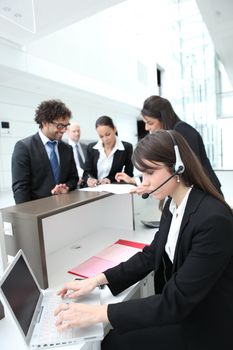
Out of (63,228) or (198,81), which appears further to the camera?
(198,81)

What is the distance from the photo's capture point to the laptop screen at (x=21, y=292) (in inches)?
29.4

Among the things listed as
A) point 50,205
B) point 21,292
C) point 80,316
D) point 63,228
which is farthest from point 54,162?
point 80,316

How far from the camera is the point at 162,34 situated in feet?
22.0

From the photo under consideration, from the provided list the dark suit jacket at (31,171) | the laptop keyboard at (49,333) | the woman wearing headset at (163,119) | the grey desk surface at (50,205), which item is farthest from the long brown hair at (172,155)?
the dark suit jacket at (31,171)

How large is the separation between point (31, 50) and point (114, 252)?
283 centimetres

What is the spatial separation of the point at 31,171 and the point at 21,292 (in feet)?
3.04

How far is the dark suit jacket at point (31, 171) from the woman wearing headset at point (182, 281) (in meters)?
0.81

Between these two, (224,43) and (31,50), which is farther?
(224,43)

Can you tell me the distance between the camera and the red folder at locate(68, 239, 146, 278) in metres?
1.21

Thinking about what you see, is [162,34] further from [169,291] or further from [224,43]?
[169,291]

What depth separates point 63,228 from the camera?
158 centimetres

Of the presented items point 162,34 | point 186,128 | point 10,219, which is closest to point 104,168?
point 186,128

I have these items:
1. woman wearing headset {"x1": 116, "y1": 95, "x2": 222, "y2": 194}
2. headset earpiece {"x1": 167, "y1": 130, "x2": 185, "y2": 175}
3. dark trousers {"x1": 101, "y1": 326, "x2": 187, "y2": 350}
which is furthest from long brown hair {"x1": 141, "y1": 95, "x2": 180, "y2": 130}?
dark trousers {"x1": 101, "y1": 326, "x2": 187, "y2": 350}

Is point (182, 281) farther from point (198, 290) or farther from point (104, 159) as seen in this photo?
point (104, 159)
